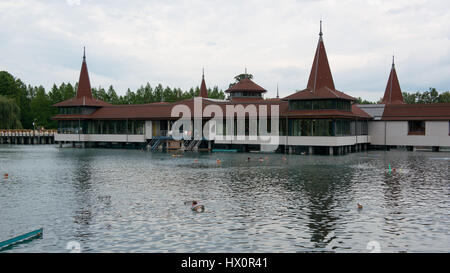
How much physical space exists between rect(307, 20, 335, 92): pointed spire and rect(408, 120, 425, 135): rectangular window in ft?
42.7

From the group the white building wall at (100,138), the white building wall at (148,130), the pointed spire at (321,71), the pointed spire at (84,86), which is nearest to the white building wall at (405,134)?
the pointed spire at (321,71)

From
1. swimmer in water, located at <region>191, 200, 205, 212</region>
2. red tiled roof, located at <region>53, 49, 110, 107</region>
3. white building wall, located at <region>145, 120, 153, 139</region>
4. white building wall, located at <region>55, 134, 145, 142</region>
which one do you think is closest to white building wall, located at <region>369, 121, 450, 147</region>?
white building wall, located at <region>145, 120, 153, 139</region>

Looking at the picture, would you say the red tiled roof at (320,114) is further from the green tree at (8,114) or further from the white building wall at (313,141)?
the green tree at (8,114)

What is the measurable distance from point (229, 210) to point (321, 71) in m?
53.6

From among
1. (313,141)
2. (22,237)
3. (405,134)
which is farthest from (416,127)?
(22,237)

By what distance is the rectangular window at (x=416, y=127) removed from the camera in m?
68.9

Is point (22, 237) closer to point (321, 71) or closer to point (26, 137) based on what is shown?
point (321, 71)

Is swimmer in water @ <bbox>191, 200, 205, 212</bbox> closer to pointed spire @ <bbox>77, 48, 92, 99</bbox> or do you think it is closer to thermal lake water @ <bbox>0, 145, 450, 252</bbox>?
thermal lake water @ <bbox>0, 145, 450, 252</bbox>

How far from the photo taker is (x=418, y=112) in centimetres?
6906

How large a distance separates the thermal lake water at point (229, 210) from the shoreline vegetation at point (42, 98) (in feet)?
221

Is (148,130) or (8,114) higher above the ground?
(8,114)

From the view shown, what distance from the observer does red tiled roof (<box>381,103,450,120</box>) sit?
219 feet

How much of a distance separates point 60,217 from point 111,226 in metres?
Result: 3.42
